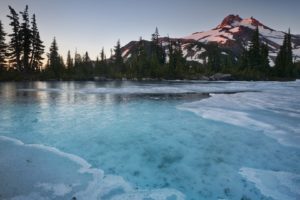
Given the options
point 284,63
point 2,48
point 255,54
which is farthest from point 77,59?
point 284,63

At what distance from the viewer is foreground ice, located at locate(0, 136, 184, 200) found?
3740mm

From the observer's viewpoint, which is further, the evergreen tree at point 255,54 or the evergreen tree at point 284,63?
the evergreen tree at point 255,54

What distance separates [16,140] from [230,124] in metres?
7.10

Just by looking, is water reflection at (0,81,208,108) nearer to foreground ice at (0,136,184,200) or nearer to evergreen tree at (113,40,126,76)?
foreground ice at (0,136,184,200)

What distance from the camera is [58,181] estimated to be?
4191 millimetres

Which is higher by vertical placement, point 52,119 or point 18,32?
point 18,32

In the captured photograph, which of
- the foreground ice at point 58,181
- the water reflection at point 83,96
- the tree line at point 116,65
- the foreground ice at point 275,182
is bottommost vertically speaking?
the foreground ice at point 275,182

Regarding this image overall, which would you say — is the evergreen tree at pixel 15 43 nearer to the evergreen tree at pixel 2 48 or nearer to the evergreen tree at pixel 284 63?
the evergreen tree at pixel 2 48

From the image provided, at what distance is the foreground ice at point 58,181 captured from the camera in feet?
12.3

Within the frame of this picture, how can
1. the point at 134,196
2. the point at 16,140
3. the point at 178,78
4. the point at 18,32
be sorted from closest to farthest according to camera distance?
the point at 134,196 < the point at 16,140 < the point at 18,32 < the point at 178,78

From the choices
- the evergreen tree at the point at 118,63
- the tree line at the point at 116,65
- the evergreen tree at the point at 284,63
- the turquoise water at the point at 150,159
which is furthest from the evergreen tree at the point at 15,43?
the evergreen tree at the point at 284,63

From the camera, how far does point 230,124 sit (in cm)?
884

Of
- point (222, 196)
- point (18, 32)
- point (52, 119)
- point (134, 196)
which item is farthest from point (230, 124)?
point (18, 32)

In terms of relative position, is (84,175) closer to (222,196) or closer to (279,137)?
(222,196)
